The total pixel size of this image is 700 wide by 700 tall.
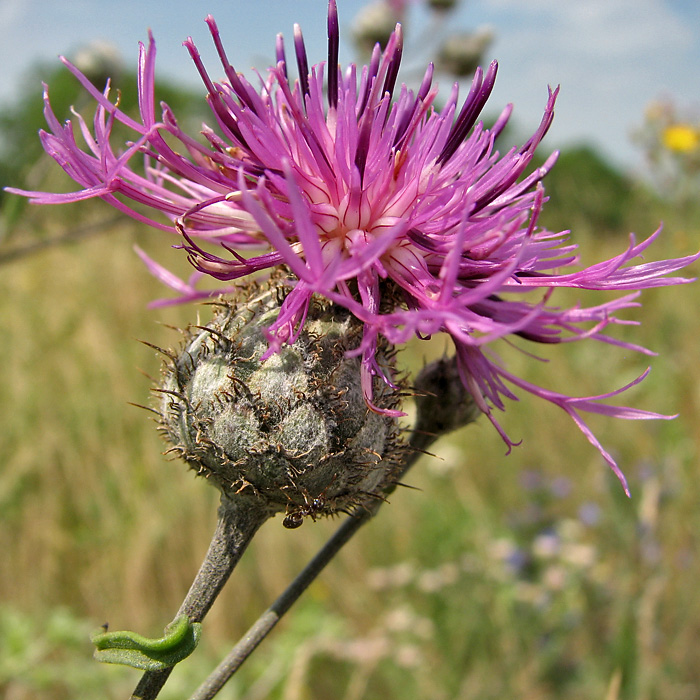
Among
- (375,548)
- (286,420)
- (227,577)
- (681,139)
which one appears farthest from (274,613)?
(681,139)

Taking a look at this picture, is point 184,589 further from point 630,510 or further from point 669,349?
point 669,349

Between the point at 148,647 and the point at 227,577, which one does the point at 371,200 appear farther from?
the point at 148,647

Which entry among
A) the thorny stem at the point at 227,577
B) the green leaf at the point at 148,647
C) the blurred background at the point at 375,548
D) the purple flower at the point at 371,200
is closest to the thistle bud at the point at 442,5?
the blurred background at the point at 375,548

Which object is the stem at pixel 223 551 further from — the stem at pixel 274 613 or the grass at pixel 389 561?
the grass at pixel 389 561

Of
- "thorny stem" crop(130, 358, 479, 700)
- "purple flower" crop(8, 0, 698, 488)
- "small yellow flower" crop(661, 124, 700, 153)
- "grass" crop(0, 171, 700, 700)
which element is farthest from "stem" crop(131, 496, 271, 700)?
"small yellow flower" crop(661, 124, 700, 153)

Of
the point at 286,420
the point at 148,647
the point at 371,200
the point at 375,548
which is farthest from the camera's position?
the point at 375,548

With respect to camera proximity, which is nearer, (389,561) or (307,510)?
(307,510)

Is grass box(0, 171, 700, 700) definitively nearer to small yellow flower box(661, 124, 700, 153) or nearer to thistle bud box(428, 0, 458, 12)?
small yellow flower box(661, 124, 700, 153)

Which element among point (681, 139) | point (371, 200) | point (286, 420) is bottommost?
point (286, 420)
